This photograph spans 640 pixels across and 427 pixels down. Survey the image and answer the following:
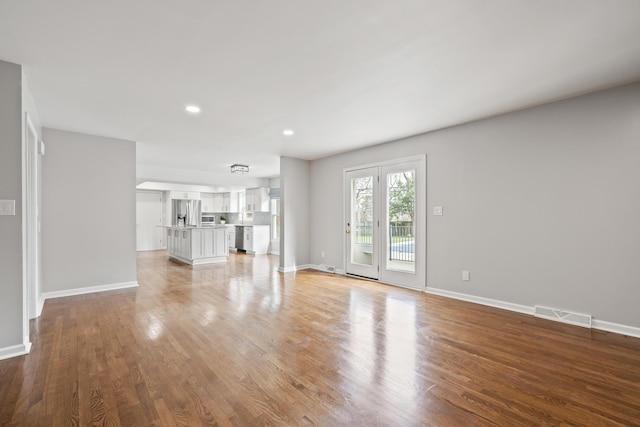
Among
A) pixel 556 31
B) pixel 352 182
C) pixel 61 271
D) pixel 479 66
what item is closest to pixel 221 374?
pixel 479 66

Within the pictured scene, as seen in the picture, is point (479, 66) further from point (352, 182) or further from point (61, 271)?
point (61, 271)

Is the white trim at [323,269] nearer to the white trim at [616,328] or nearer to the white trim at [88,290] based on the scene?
the white trim at [88,290]

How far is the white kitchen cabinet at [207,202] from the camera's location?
11.3 m

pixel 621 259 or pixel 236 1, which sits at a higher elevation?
pixel 236 1

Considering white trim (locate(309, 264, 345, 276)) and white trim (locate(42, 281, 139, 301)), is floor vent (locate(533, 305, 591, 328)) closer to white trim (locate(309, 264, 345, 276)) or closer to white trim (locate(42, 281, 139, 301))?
white trim (locate(309, 264, 345, 276))

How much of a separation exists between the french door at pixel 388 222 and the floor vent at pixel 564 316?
1529mm

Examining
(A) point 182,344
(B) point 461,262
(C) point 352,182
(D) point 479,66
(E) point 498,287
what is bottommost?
(A) point 182,344

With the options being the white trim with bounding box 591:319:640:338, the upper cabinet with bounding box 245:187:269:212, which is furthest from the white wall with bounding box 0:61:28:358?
the upper cabinet with bounding box 245:187:269:212

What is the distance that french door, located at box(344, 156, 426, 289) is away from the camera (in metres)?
4.68

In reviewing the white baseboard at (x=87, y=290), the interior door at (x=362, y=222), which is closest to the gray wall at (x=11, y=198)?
the white baseboard at (x=87, y=290)

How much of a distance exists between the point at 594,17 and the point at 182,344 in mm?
4143

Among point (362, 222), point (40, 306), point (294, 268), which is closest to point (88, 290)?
point (40, 306)

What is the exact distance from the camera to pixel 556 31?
6.90 ft

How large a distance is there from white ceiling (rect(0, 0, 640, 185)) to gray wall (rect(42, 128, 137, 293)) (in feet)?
1.78
